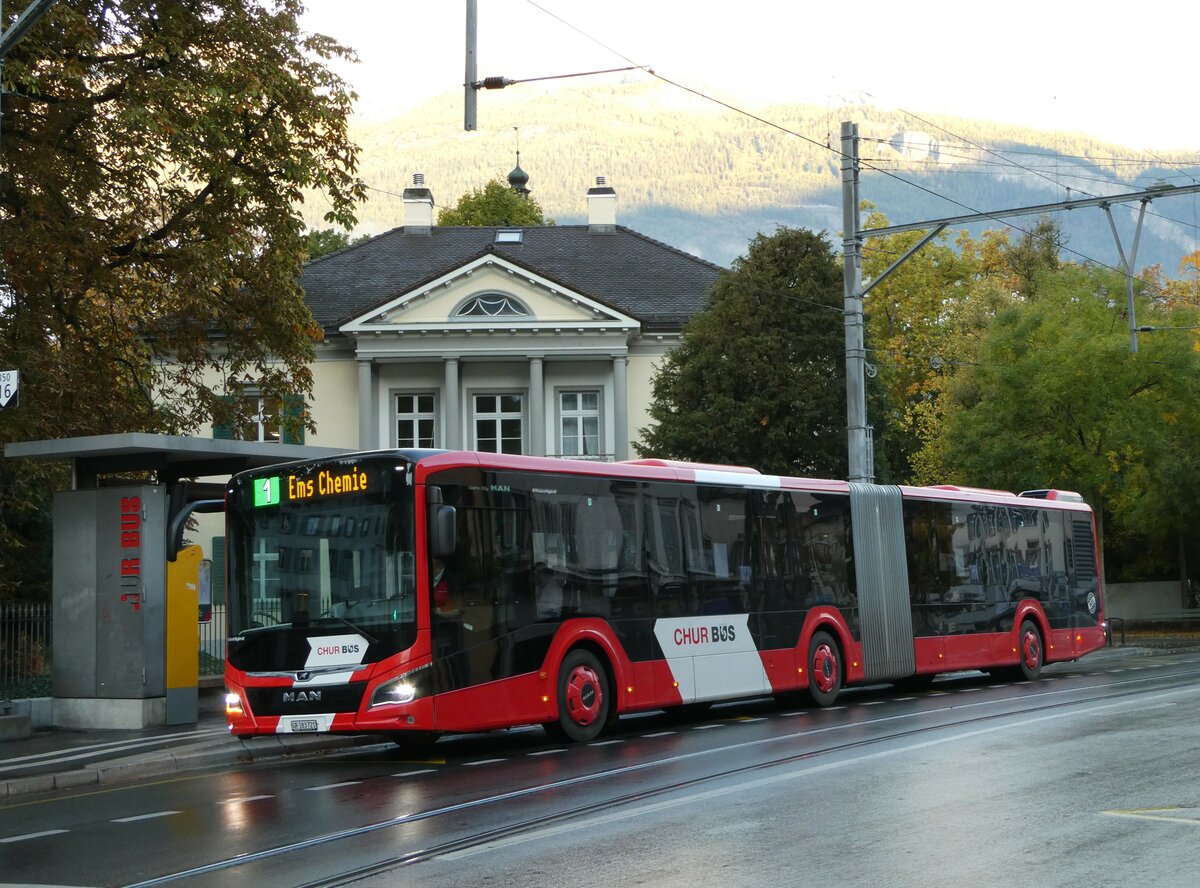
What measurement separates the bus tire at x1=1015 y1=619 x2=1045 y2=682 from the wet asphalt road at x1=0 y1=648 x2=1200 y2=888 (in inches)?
327

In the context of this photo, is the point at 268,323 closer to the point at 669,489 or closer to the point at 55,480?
the point at 55,480

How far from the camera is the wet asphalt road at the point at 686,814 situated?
8.48 metres

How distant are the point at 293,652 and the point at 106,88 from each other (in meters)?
11.4

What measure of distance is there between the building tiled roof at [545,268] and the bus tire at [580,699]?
93.1ft

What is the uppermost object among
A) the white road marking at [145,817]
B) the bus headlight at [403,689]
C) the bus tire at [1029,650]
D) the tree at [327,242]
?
the tree at [327,242]

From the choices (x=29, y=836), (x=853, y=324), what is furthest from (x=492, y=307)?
(x=29, y=836)

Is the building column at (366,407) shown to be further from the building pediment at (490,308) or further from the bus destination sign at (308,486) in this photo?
the bus destination sign at (308,486)

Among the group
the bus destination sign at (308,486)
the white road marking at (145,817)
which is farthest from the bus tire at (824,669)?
the white road marking at (145,817)

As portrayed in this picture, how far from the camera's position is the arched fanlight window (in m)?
44.7

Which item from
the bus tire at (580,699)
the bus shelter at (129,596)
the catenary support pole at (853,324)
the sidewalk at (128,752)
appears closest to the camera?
the sidewalk at (128,752)

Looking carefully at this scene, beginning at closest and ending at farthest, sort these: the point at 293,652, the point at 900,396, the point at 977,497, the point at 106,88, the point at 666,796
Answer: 1. the point at 666,796
2. the point at 293,652
3. the point at 106,88
4. the point at 977,497
5. the point at 900,396

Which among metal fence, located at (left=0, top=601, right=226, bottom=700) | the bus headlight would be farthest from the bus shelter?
the bus headlight

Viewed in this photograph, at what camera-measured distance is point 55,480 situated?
2564 centimetres

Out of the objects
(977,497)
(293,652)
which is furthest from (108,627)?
(977,497)
